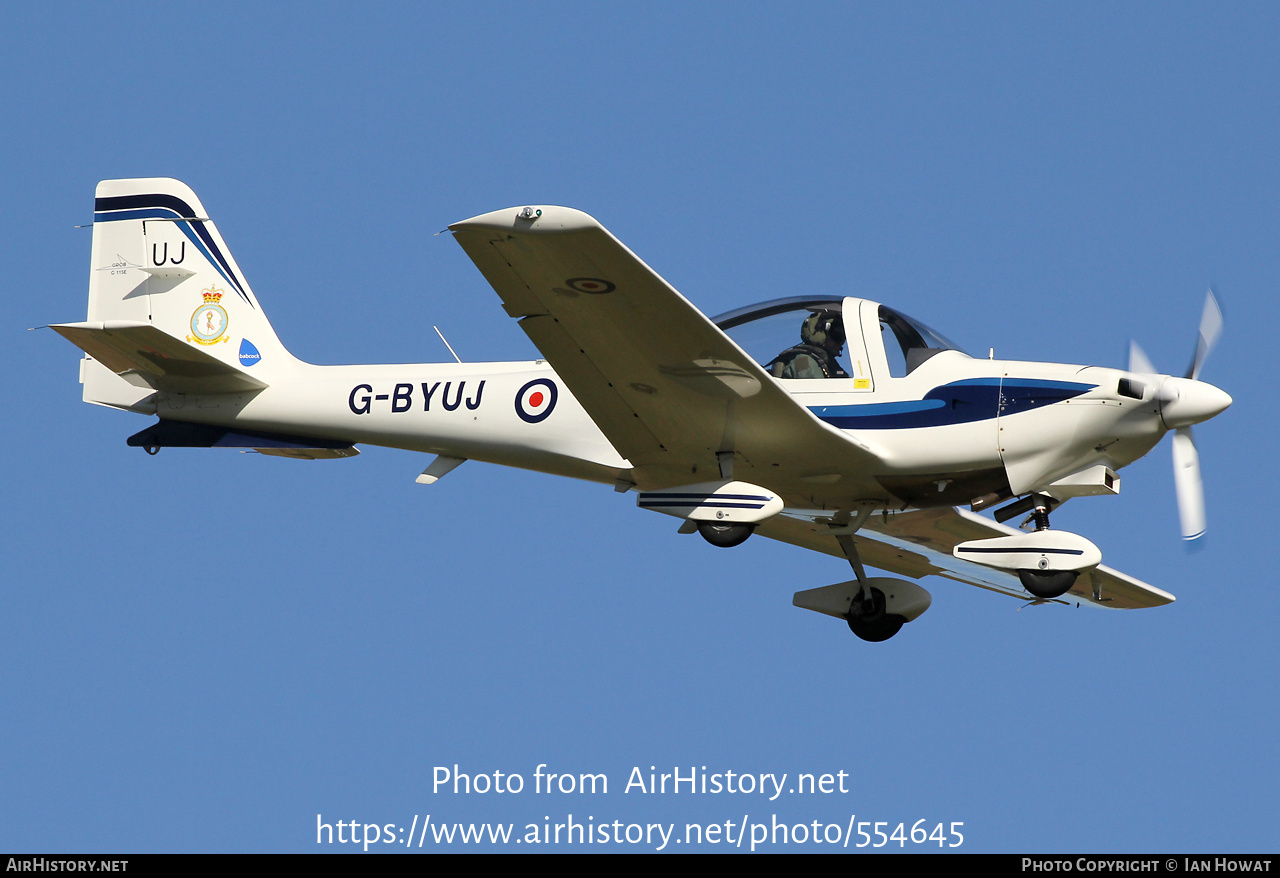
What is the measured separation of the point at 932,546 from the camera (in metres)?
12.9

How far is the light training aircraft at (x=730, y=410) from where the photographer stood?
31.0 feet

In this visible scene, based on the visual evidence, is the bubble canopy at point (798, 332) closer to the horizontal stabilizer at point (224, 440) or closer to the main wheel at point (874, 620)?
the main wheel at point (874, 620)

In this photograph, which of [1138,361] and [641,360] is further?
[1138,361]

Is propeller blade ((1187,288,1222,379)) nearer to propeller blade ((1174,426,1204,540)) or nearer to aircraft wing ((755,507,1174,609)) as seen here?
propeller blade ((1174,426,1204,540))

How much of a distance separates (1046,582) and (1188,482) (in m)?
1.20

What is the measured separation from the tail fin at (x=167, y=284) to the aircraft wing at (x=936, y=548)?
4705mm

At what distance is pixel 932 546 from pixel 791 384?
10.3ft

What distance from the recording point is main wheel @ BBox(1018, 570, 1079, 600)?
32.5 feet

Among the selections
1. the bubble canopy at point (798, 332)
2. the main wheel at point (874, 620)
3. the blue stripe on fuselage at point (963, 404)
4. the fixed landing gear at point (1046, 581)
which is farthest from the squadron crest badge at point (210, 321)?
the fixed landing gear at point (1046, 581)

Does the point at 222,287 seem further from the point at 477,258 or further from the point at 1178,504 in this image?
the point at 1178,504

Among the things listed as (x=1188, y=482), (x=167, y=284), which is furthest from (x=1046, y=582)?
(x=167, y=284)

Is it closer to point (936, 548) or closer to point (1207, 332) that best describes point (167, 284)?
point (936, 548)

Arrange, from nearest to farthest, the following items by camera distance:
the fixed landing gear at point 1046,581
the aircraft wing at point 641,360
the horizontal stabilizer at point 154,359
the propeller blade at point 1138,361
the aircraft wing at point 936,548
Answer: the aircraft wing at point 641,360 < the fixed landing gear at point 1046,581 < the propeller blade at point 1138,361 < the horizontal stabilizer at point 154,359 < the aircraft wing at point 936,548

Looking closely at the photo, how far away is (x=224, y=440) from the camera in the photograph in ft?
40.0
